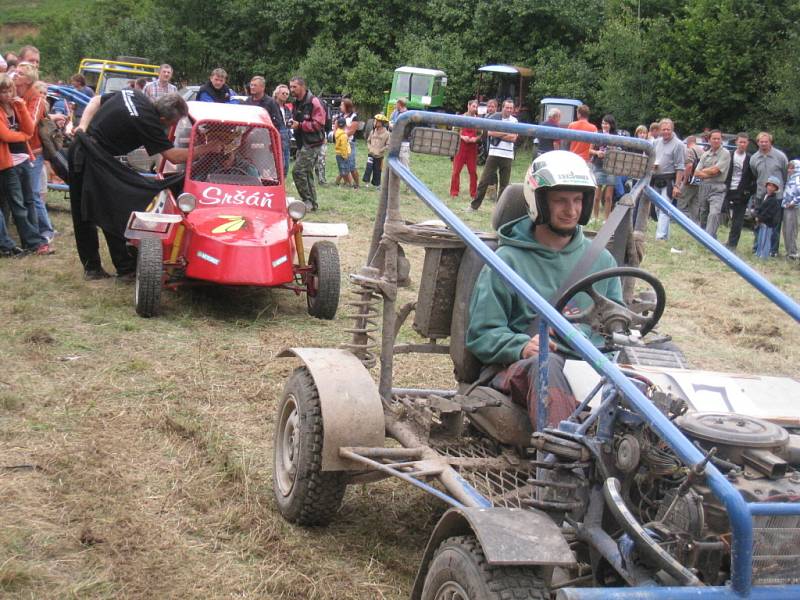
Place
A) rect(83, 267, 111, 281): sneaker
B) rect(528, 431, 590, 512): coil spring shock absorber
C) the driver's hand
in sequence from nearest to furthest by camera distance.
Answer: rect(528, 431, 590, 512): coil spring shock absorber
the driver's hand
rect(83, 267, 111, 281): sneaker

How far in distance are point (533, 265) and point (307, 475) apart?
4.24 feet

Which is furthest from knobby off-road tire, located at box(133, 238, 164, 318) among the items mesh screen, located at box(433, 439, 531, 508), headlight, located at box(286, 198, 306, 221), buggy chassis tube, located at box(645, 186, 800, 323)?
buggy chassis tube, located at box(645, 186, 800, 323)

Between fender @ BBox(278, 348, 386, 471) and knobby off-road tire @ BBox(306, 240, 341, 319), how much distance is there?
11.8ft

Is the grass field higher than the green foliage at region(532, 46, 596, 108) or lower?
lower

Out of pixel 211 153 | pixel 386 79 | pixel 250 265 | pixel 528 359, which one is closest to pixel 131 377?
pixel 250 265

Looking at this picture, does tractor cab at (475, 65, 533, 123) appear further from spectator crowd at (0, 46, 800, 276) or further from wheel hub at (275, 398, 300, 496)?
wheel hub at (275, 398, 300, 496)

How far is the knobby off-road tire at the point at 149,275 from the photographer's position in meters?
7.06

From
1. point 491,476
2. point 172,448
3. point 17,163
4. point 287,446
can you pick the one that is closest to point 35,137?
point 17,163

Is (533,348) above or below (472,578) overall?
above

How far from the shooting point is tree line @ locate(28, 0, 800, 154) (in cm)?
2694

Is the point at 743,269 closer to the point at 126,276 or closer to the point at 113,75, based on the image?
the point at 126,276

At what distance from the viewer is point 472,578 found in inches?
103

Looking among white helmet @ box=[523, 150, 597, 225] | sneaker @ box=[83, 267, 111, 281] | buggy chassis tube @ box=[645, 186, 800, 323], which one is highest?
white helmet @ box=[523, 150, 597, 225]

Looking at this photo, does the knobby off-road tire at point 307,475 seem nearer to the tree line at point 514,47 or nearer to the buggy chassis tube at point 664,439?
the buggy chassis tube at point 664,439
